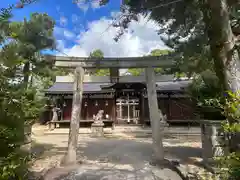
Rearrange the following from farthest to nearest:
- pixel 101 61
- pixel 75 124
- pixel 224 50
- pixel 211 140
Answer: pixel 101 61 → pixel 75 124 → pixel 211 140 → pixel 224 50

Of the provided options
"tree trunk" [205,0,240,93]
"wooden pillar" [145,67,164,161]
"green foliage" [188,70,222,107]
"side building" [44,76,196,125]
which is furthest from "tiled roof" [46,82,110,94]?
"tree trunk" [205,0,240,93]

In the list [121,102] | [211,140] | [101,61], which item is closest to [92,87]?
[121,102]

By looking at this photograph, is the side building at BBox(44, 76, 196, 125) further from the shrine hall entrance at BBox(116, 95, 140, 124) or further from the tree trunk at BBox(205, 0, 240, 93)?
the tree trunk at BBox(205, 0, 240, 93)

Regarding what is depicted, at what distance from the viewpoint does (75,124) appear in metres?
4.59

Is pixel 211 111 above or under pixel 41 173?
above

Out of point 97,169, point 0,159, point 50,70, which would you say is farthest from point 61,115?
point 0,159

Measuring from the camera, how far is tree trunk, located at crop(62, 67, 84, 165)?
14.7 feet

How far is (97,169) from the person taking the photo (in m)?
4.20

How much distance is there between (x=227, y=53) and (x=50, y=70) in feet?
14.6

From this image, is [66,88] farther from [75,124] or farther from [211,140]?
[211,140]

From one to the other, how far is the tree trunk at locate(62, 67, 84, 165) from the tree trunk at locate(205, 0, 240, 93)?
3.61 meters

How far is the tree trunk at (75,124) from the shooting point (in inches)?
176

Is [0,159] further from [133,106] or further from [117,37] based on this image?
[133,106]

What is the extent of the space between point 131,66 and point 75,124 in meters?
2.25
